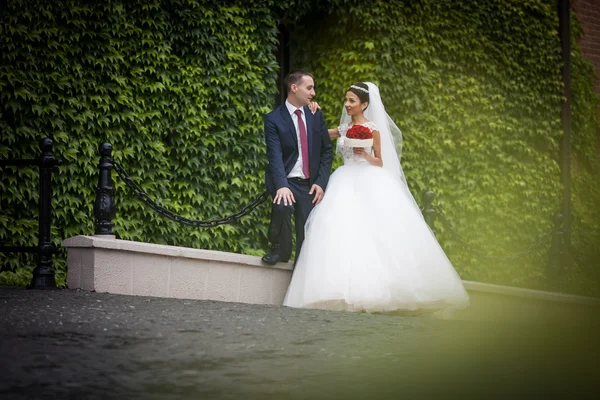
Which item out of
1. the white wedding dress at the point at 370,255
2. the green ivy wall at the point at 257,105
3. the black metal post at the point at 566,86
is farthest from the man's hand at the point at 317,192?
the black metal post at the point at 566,86

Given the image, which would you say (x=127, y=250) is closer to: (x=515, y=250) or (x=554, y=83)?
(x=515, y=250)

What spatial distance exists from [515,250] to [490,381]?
→ 9.20 meters

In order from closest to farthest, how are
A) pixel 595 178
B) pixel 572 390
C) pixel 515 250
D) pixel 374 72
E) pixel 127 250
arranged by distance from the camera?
pixel 572 390
pixel 127 250
pixel 374 72
pixel 515 250
pixel 595 178

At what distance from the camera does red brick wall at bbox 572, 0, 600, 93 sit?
15.1 m

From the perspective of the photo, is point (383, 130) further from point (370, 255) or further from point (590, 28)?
point (590, 28)

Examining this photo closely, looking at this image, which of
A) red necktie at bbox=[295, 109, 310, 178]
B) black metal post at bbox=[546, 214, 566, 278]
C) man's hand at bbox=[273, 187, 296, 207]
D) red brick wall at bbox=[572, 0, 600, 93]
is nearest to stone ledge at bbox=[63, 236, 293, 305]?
man's hand at bbox=[273, 187, 296, 207]

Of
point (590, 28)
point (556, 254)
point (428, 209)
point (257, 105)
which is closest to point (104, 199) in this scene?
point (257, 105)

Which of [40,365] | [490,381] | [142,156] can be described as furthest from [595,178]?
[40,365]

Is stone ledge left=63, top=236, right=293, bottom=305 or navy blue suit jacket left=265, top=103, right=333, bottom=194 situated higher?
navy blue suit jacket left=265, top=103, right=333, bottom=194

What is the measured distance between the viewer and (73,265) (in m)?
7.36

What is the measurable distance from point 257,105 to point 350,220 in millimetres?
2854

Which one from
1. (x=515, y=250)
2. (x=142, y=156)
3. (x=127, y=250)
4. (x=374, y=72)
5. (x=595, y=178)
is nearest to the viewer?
(x=127, y=250)

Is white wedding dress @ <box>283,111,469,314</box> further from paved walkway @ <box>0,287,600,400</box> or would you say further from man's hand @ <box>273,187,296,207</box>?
paved walkway @ <box>0,287,600,400</box>

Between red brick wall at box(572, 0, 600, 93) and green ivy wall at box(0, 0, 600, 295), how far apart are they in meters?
0.76
